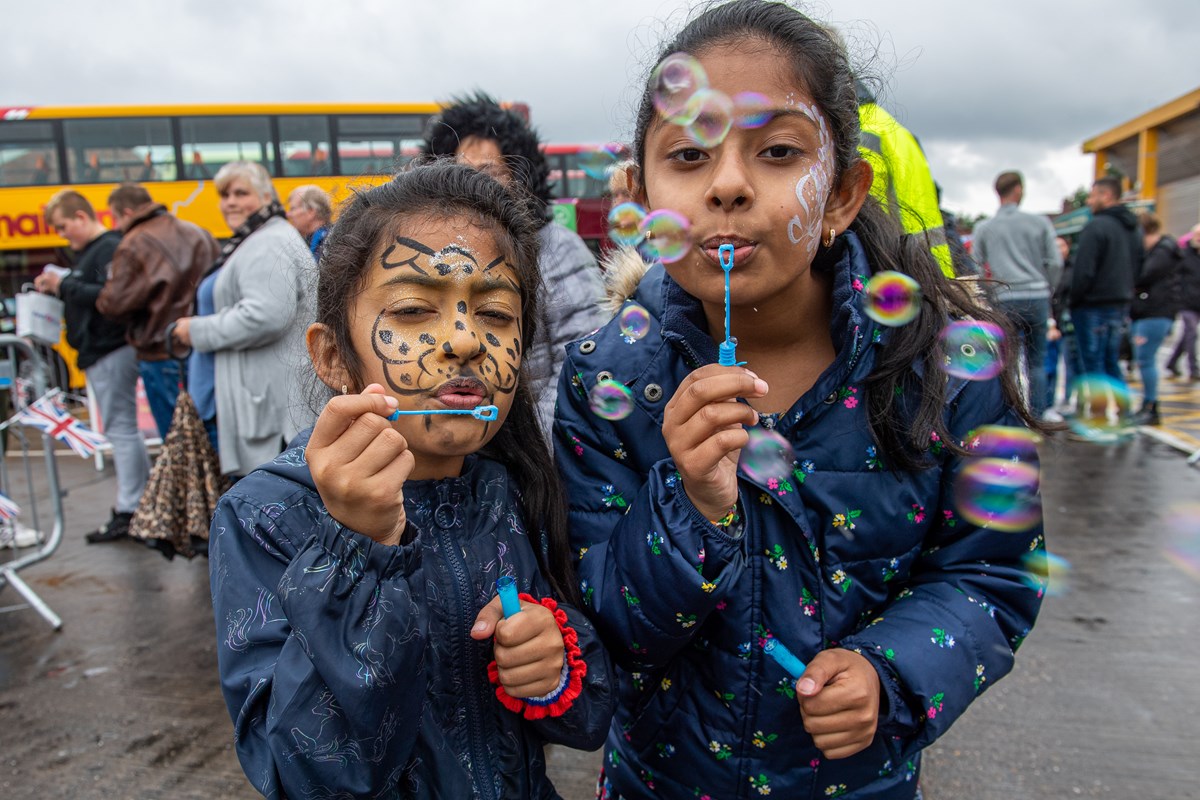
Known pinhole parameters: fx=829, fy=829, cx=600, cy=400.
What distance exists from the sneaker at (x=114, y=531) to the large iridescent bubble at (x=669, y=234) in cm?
506

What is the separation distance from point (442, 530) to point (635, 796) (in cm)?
60

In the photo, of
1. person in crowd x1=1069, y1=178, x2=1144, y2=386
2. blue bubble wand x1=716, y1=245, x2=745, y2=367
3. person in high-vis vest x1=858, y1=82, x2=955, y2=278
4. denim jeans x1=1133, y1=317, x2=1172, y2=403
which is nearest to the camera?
blue bubble wand x1=716, y1=245, x2=745, y2=367

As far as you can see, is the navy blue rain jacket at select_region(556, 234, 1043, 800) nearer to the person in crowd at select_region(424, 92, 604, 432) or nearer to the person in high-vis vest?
the person in high-vis vest

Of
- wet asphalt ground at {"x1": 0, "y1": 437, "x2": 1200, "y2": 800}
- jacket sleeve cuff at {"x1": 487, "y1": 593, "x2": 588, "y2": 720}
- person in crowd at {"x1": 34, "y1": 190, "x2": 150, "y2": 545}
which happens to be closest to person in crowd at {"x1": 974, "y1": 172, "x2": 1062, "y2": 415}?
wet asphalt ground at {"x1": 0, "y1": 437, "x2": 1200, "y2": 800}

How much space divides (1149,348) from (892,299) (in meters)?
8.05

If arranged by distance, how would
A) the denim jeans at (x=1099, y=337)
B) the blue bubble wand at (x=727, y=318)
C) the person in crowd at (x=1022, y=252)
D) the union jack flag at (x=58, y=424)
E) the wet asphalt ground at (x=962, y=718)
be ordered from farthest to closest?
the denim jeans at (x=1099, y=337)
the person in crowd at (x=1022, y=252)
the union jack flag at (x=58, y=424)
the wet asphalt ground at (x=962, y=718)
the blue bubble wand at (x=727, y=318)

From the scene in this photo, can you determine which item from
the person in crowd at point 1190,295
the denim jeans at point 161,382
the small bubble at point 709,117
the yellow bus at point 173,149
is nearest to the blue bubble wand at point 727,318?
the small bubble at point 709,117

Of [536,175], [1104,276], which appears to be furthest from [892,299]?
[1104,276]

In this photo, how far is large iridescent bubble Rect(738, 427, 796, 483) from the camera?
4.15 ft

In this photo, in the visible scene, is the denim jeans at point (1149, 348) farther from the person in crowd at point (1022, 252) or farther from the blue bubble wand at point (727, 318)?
the blue bubble wand at point (727, 318)

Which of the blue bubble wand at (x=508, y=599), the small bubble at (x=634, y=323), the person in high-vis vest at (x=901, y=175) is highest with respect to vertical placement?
the person in high-vis vest at (x=901, y=175)

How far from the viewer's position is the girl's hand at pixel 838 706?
117 centimetres

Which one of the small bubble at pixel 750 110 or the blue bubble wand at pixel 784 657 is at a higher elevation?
the small bubble at pixel 750 110

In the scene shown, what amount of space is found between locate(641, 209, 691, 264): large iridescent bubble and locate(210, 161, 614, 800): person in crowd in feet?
0.80
